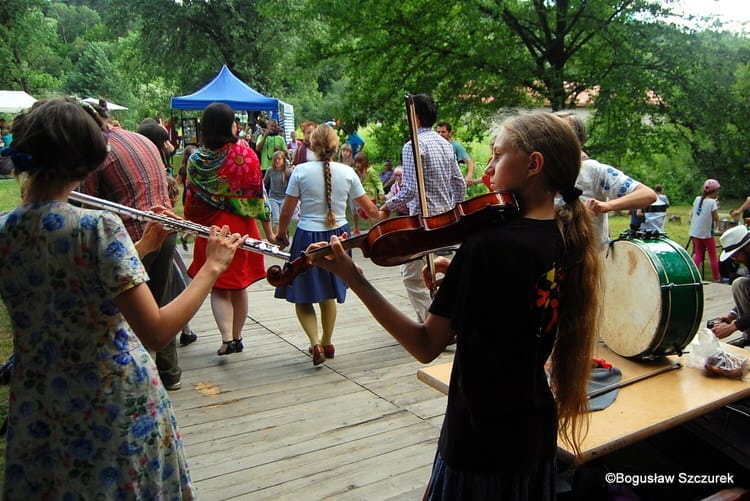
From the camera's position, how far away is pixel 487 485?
1.59 m

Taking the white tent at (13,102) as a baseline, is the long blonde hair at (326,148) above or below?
below

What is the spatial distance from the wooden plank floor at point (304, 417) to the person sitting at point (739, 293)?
184 cm

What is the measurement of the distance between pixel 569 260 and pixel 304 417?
2.63 metres

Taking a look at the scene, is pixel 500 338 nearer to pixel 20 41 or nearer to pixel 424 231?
pixel 424 231

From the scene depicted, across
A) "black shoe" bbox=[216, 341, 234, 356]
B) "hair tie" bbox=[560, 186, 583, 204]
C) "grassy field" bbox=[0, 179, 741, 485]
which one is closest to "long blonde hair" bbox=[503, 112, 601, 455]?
"hair tie" bbox=[560, 186, 583, 204]

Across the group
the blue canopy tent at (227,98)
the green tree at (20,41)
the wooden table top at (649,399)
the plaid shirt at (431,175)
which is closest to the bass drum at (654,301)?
the wooden table top at (649,399)

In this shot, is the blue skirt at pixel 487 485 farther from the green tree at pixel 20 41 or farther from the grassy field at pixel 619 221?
the green tree at pixel 20 41

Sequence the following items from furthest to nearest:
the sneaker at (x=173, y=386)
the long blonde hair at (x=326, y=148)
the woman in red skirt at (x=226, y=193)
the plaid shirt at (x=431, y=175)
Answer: the plaid shirt at (x=431, y=175) < the long blonde hair at (x=326, y=148) < the woman in red skirt at (x=226, y=193) < the sneaker at (x=173, y=386)

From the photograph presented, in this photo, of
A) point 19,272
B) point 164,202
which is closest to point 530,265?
point 19,272

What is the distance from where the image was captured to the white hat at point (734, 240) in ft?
12.5

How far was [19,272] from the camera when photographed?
5.30 feet

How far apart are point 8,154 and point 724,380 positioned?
315 centimetres

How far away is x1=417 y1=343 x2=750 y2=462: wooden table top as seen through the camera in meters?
2.36

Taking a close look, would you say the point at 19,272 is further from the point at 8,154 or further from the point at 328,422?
the point at 328,422
